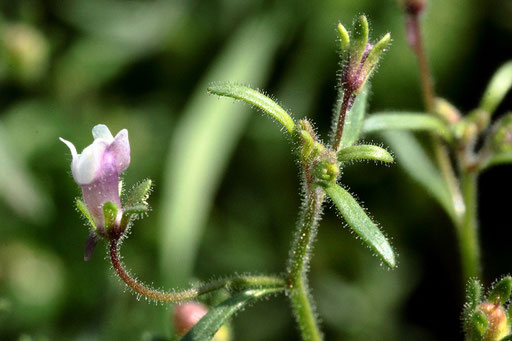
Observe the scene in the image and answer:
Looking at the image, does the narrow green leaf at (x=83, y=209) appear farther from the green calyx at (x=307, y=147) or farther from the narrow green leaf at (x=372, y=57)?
the narrow green leaf at (x=372, y=57)

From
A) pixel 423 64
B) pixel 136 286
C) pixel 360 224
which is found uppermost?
pixel 423 64

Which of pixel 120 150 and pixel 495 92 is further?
pixel 495 92

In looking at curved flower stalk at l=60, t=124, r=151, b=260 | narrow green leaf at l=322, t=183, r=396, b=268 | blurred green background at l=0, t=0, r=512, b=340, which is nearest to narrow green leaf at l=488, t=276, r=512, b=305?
narrow green leaf at l=322, t=183, r=396, b=268

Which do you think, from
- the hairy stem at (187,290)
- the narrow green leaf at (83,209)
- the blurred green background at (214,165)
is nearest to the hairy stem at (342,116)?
the hairy stem at (187,290)

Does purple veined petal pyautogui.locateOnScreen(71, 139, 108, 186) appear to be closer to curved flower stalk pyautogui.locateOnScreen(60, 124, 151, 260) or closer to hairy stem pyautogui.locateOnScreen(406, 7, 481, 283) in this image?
curved flower stalk pyautogui.locateOnScreen(60, 124, 151, 260)

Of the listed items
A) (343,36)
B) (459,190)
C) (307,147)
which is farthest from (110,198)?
(459,190)

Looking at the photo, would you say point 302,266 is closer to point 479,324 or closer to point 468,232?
point 479,324

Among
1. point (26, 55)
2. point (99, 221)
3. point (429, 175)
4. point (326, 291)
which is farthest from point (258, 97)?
point (26, 55)
